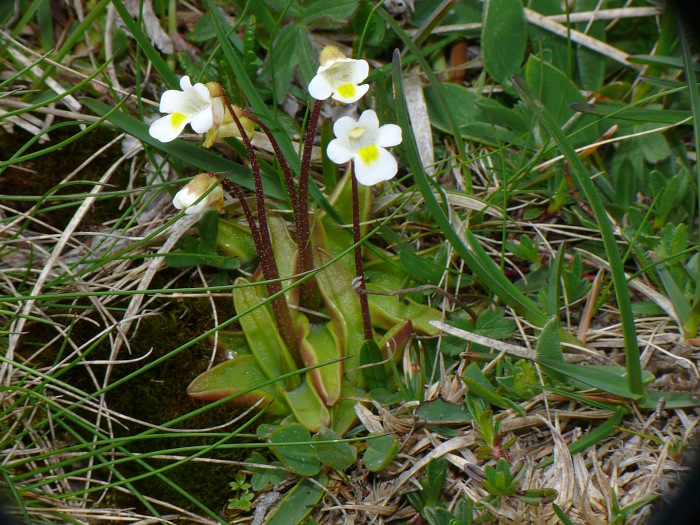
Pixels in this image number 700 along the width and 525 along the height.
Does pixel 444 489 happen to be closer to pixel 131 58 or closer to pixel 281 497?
pixel 281 497

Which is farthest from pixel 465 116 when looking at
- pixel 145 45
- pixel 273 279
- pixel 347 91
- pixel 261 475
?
pixel 261 475

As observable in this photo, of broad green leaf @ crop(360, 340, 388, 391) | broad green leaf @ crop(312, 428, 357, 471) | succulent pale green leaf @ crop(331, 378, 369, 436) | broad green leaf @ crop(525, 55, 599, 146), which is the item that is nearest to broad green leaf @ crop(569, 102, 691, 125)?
broad green leaf @ crop(525, 55, 599, 146)

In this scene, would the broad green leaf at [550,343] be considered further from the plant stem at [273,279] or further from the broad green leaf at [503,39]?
the broad green leaf at [503,39]

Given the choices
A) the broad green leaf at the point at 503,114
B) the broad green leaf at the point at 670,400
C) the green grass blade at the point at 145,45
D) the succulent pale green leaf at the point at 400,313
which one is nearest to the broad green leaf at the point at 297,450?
the succulent pale green leaf at the point at 400,313

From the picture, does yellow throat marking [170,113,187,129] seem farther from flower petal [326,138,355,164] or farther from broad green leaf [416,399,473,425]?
broad green leaf [416,399,473,425]

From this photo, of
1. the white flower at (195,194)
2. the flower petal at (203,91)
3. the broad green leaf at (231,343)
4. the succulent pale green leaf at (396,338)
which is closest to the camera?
the flower petal at (203,91)

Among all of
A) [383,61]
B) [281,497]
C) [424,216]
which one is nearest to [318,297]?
[424,216]

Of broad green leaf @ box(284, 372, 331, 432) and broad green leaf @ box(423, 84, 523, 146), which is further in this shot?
broad green leaf @ box(423, 84, 523, 146)
